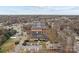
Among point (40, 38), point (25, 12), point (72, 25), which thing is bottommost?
point (40, 38)
